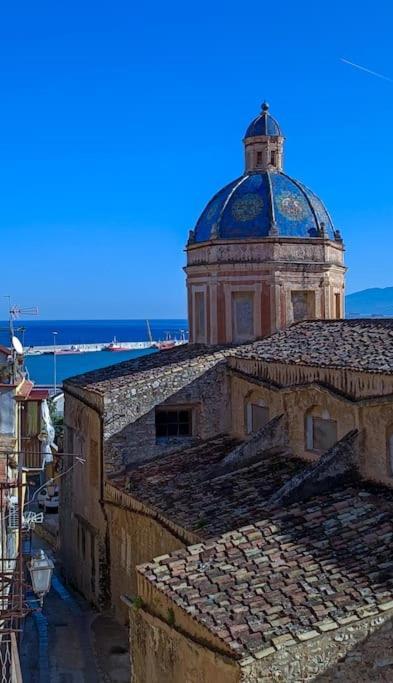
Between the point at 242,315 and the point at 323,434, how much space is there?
24.9ft

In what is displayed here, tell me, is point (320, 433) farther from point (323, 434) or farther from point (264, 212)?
point (264, 212)

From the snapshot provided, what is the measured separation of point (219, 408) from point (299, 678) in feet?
37.8

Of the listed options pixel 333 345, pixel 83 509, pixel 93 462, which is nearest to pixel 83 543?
pixel 83 509

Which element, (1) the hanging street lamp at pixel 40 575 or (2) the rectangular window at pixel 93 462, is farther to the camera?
(2) the rectangular window at pixel 93 462

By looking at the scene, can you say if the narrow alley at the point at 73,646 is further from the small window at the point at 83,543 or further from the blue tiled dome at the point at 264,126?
the blue tiled dome at the point at 264,126

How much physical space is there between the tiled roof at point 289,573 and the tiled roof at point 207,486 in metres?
1.02

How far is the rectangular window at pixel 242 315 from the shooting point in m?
24.6

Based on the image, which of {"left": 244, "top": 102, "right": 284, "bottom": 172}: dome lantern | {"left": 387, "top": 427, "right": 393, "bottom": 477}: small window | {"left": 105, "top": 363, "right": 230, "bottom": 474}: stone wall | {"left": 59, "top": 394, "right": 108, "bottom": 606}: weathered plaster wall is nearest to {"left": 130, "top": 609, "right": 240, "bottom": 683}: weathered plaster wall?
{"left": 387, "top": 427, "right": 393, "bottom": 477}: small window

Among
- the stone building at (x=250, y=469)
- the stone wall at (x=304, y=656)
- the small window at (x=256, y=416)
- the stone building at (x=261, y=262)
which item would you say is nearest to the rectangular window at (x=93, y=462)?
the stone building at (x=250, y=469)

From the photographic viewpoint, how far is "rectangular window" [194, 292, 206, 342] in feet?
84.4

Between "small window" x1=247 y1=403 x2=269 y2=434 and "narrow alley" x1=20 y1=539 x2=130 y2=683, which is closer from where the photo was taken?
"narrow alley" x1=20 y1=539 x2=130 y2=683

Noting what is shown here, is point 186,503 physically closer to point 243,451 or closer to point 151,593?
point 243,451

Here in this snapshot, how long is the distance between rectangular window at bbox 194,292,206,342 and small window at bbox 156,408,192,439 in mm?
3981

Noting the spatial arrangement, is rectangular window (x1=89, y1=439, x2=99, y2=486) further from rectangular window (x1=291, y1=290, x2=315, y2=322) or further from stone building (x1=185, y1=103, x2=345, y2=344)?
rectangular window (x1=291, y1=290, x2=315, y2=322)
